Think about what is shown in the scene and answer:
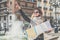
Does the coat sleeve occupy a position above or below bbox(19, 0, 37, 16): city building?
below

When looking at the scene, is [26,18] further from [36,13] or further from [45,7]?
[45,7]

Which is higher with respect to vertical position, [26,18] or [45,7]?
[45,7]

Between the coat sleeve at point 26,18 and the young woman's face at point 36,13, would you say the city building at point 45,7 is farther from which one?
the coat sleeve at point 26,18

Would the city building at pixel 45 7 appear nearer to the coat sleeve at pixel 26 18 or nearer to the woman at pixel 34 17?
the woman at pixel 34 17

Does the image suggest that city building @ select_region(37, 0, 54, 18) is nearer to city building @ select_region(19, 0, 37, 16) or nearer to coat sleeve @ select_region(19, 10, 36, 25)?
city building @ select_region(19, 0, 37, 16)

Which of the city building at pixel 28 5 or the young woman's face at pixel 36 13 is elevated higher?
the city building at pixel 28 5

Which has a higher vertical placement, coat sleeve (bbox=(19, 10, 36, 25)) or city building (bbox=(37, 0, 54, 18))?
city building (bbox=(37, 0, 54, 18))

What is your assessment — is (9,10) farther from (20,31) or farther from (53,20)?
(53,20)

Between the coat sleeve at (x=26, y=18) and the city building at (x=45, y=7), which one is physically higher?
the city building at (x=45, y=7)

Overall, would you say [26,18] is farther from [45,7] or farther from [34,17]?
[45,7]

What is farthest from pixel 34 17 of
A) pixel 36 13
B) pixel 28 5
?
pixel 28 5

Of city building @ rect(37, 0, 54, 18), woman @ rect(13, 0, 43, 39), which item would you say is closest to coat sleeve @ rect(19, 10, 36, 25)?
woman @ rect(13, 0, 43, 39)

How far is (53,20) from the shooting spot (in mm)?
2398

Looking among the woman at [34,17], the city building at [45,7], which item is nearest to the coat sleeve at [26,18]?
the woman at [34,17]
